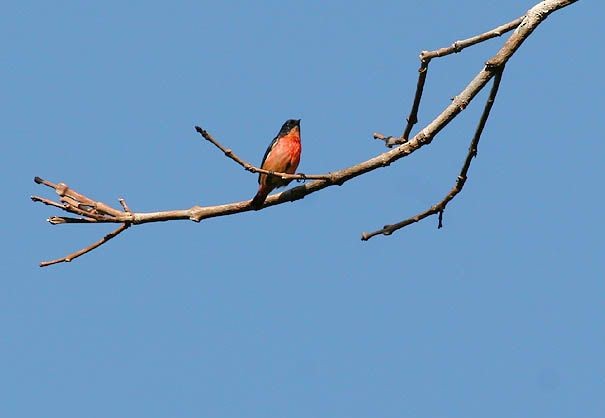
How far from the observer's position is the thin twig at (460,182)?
618 cm

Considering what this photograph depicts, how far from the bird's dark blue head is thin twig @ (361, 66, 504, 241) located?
3.93 metres

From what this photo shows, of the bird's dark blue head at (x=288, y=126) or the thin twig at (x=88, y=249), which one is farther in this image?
the bird's dark blue head at (x=288, y=126)

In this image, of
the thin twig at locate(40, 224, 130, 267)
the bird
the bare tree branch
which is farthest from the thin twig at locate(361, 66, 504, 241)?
the bird

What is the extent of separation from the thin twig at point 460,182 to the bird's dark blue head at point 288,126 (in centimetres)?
393

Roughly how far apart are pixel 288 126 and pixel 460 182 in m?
4.28

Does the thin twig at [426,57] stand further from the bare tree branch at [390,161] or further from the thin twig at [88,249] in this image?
the thin twig at [88,249]

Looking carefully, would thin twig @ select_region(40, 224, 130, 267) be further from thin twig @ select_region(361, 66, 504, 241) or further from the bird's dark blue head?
the bird's dark blue head

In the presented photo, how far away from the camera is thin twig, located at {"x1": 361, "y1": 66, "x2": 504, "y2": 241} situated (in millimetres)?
6180

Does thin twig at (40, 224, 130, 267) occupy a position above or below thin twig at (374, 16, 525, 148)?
below

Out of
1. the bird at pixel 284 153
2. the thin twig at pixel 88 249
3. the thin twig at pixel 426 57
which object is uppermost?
the bird at pixel 284 153

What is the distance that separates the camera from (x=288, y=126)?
34.2 feet

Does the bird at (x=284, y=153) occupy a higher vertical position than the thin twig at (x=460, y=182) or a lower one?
higher

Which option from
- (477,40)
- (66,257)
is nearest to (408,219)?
(477,40)

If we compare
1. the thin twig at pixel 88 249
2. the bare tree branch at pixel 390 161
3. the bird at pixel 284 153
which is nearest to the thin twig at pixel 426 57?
the bare tree branch at pixel 390 161
